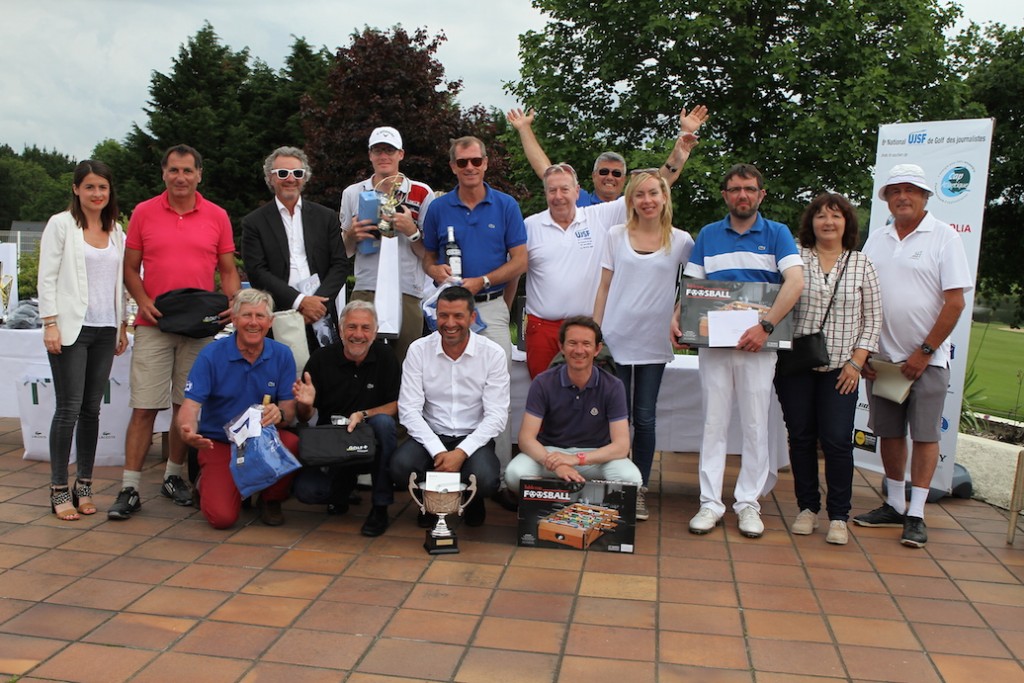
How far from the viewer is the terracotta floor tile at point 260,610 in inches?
133

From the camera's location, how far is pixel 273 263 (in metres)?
4.90

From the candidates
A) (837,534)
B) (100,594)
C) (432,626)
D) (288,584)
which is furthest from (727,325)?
(100,594)

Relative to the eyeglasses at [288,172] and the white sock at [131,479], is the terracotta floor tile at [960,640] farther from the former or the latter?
the white sock at [131,479]

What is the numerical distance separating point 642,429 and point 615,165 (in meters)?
1.84

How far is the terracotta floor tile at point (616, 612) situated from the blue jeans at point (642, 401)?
1285 millimetres

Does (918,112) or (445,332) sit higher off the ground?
(918,112)

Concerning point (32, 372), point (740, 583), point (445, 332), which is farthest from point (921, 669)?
point (32, 372)

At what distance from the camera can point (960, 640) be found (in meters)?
3.41

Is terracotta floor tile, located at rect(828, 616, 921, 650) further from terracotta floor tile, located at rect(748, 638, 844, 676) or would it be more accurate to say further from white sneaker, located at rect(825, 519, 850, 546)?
white sneaker, located at rect(825, 519, 850, 546)

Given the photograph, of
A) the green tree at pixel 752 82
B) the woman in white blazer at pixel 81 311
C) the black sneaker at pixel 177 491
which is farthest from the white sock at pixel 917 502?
the green tree at pixel 752 82

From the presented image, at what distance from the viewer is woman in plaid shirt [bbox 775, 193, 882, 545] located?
14.4 feet

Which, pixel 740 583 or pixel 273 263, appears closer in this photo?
pixel 740 583

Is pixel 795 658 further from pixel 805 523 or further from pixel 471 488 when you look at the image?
pixel 471 488

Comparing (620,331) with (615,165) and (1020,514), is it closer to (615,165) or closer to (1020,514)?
(615,165)
